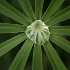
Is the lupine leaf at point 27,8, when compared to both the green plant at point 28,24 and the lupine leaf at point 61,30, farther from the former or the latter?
the lupine leaf at point 61,30

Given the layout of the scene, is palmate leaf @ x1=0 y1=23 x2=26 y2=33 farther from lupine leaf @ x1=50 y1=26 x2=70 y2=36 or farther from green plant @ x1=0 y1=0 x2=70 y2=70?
lupine leaf @ x1=50 y1=26 x2=70 y2=36

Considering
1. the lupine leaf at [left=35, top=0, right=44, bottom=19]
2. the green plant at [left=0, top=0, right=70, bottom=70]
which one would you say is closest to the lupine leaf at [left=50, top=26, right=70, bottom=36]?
the green plant at [left=0, top=0, right=70, bottom=70]

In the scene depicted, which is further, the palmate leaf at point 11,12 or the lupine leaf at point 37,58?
the lupine leaf at point 37,58

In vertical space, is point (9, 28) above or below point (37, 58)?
above

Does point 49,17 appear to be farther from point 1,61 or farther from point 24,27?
point 1,61

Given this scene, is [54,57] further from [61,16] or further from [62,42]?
[61,16]

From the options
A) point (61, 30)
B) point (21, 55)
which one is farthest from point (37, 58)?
point (61, 30)

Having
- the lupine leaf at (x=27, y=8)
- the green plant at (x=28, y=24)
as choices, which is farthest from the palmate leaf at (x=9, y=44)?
the lupine leaf at (x=27, y=8)
